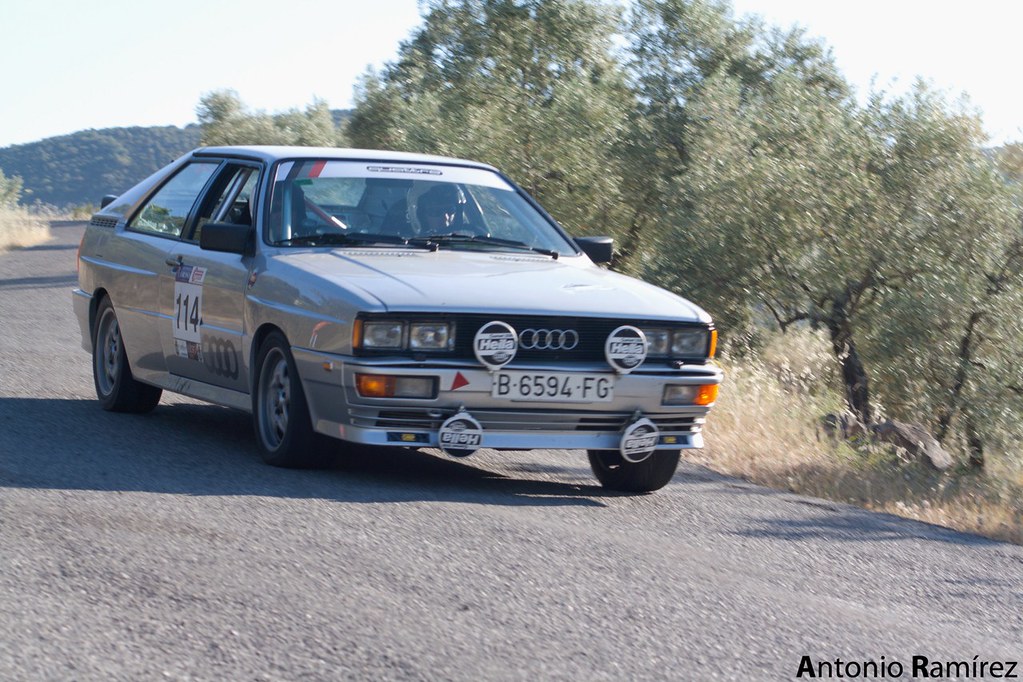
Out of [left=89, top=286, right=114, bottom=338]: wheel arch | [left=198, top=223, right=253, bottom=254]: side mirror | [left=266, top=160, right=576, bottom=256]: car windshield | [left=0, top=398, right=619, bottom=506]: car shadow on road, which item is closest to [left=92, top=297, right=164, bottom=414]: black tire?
[left=89, top=286, right=114, bottom=338]: wheel arch

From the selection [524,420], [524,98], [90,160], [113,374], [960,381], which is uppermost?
[524,98]

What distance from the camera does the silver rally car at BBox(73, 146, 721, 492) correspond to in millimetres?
6051

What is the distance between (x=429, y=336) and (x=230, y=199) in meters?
2.17

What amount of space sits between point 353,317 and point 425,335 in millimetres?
326

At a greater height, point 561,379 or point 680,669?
point 561,379

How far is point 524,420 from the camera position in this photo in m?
6.21

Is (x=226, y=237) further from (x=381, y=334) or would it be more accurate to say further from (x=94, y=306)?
(x=94, y=306)

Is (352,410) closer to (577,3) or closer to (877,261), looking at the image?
(877,261)

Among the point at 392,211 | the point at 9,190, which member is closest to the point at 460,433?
the point at 392,211

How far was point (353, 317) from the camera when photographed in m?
5.96

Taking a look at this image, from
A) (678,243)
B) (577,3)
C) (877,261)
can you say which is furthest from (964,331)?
(577,3)

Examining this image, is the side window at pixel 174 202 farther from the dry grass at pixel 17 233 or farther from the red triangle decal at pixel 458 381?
the dry grass at pixel 17 233

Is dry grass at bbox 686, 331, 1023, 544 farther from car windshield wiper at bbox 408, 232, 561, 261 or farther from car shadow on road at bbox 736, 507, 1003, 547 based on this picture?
car windshield wiper at bbox 408, 232, 561, 261

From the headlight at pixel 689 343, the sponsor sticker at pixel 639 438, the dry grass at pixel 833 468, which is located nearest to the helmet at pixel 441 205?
the headlight at pixel 689 343
